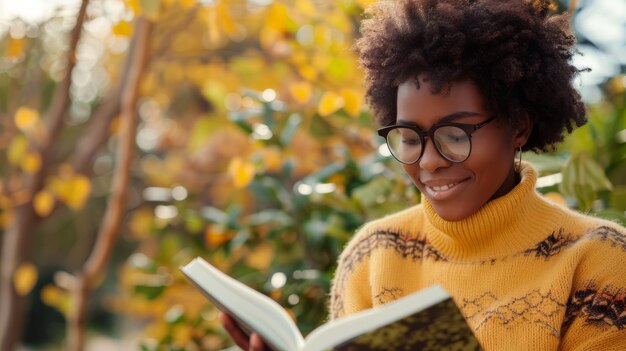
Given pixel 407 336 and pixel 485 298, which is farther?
pixel 485 298

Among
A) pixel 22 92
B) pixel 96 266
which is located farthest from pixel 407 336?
pixel 22 92

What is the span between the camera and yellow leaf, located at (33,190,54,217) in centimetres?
374

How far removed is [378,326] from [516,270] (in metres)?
0.53

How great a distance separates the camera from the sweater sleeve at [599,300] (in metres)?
1.50

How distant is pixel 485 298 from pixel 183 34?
14.0 ft

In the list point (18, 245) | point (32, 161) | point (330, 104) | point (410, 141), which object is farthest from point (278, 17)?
point (410, 141)

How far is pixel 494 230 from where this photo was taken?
165 cm

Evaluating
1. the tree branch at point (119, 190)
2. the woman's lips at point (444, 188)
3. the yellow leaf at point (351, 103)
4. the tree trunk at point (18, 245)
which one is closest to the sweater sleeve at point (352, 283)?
the woman's lips at point (444, 188)

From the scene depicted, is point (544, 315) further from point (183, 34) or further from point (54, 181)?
point (183, 34)

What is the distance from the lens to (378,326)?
1169mm

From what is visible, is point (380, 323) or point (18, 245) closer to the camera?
point (380, 323)

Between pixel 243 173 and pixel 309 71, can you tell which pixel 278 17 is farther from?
pixel 243 173

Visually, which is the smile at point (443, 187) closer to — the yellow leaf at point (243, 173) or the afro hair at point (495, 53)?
the afro hair at point (495, 53)

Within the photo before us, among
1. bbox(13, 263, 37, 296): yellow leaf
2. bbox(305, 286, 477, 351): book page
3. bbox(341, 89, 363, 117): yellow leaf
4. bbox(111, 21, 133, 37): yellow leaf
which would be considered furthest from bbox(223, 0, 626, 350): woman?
bbox(13, 263, 37, 296): yellow leaf
